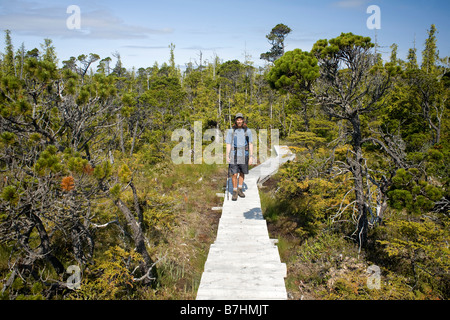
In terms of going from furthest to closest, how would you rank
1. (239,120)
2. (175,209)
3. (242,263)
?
1. (175,209)
2. (239,120)
3. (242,263)

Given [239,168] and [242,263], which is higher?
[239,168]

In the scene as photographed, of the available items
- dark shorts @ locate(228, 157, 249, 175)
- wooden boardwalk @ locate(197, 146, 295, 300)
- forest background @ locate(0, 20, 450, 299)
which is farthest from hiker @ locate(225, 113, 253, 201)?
forest background @ locate(0, 20, 450, 299)

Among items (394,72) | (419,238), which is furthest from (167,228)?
(394,72)

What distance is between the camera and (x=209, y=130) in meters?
17.2

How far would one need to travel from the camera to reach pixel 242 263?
5023 millimetres

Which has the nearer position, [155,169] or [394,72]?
[394,72]

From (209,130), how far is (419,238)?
1340cm

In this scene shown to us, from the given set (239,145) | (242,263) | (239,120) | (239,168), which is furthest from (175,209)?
(242,263)

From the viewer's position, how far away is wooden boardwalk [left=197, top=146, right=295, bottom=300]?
4.26 meters

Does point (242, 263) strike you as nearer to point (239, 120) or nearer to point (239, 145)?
point (239, 145)

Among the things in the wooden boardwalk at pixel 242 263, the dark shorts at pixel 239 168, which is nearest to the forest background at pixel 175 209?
the wooden boardwalk at pixel 242 263

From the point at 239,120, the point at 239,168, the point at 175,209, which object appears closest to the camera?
the point at 239,120

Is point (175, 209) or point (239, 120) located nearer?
point (239, 120)
